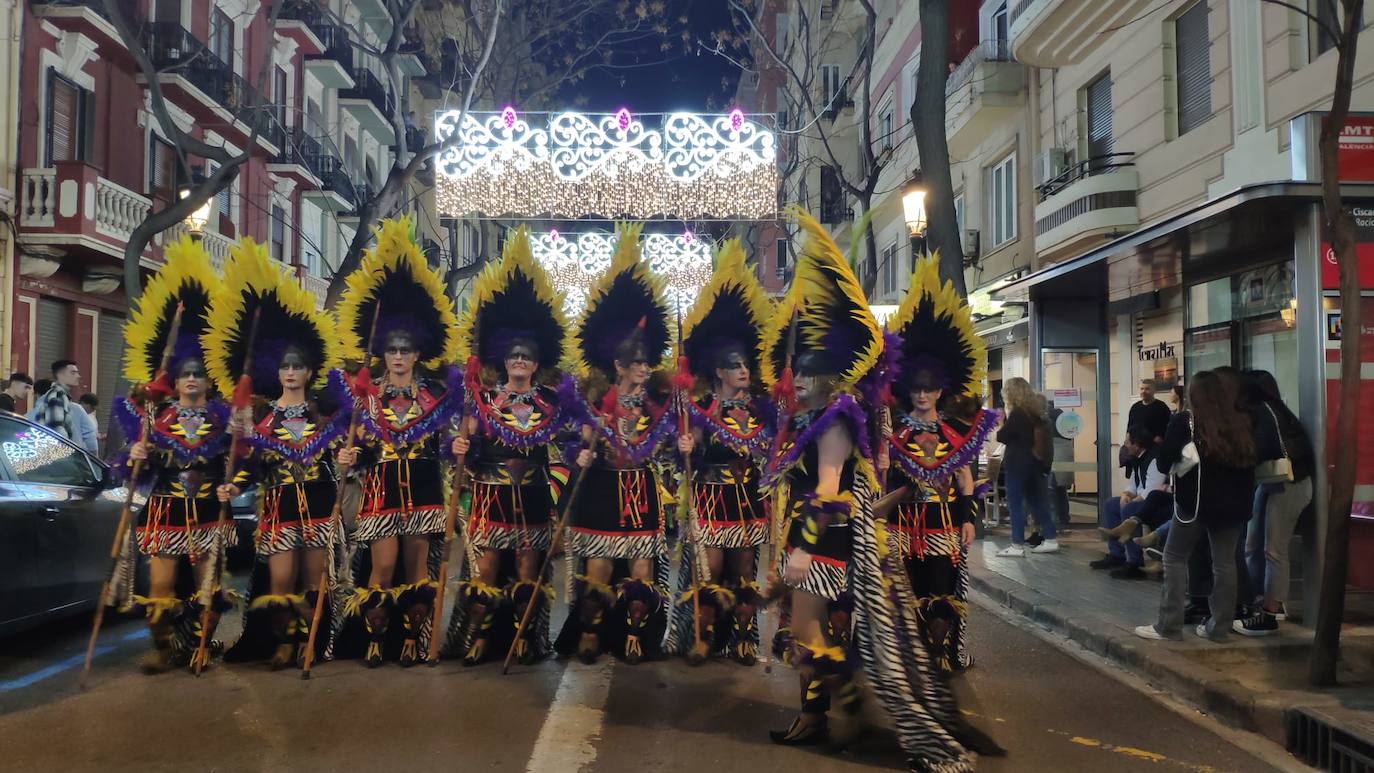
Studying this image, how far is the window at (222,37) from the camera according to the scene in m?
24.0

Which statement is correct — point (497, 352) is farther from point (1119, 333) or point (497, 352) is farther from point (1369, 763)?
point (1119, 333)

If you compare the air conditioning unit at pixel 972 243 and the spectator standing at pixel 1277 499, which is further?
the air conditioning unit at pixel 972 243

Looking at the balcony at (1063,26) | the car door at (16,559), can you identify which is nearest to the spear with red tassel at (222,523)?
the car door at (16,559)

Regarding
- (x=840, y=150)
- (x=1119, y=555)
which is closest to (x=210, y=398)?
(x=1119, y=555)

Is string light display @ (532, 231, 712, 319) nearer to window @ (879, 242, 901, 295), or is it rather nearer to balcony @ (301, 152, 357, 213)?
window @ (879, 242, 901, 295)

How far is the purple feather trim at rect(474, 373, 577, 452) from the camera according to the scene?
6613mm

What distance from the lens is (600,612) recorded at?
21.7 ft

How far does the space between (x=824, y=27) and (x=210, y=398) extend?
25.6 meters

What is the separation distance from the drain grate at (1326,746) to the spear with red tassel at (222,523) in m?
5.68

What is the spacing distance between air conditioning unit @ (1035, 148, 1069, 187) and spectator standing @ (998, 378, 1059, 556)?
→ 6.49m

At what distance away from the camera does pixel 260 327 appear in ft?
22.1

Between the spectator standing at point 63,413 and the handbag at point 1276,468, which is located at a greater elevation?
the spectator standing at point 63,413

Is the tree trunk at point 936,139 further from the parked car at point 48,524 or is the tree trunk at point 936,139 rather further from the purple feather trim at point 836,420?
the parked car at point 48,524

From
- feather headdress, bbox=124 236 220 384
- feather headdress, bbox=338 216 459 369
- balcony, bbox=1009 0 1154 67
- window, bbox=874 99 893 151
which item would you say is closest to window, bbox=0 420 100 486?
feather headdress, bbox=124 236 220 384
